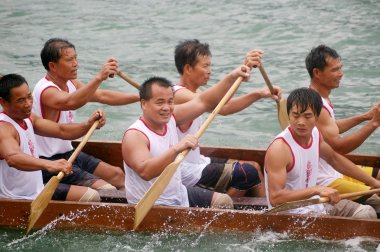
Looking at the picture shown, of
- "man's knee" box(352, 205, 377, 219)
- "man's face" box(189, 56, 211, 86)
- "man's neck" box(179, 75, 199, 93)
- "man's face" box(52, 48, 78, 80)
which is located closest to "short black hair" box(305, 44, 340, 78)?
"man's face" box(189, 56, 211, 86)

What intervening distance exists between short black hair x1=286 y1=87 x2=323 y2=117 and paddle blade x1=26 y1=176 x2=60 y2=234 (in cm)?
177

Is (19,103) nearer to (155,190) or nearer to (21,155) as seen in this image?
(21,155)

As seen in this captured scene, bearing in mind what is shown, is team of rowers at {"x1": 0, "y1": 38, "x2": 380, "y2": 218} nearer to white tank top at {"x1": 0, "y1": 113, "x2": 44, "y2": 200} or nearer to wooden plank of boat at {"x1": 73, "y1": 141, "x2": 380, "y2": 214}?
white tank top at {"x1": 0, "y1": 113, "x2": 44, "y2": 200}

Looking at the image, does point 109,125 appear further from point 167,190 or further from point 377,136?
point 167,190

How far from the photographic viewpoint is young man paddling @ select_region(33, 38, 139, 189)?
22.2 ft

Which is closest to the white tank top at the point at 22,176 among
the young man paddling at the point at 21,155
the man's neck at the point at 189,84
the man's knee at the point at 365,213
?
the young man paddling at the point at 21,155

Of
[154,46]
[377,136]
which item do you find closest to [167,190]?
[377,136]

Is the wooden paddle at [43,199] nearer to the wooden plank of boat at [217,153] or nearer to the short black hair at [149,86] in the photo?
the short black hair at [149,86]

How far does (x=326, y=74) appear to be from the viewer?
22.3 ft

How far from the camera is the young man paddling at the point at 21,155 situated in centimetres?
613

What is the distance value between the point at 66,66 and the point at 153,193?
5.35ft

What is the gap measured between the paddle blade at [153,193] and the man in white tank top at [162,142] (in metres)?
0.08

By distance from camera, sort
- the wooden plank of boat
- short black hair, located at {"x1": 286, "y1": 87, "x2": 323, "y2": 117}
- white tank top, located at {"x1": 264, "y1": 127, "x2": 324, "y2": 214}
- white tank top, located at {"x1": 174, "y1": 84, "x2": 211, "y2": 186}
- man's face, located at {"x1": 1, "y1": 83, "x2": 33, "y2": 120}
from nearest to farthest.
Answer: short black hair, located at {"x1": 286, "y1": 87, "x2": 323, "y2": 117}
white tank top, located at {"x1": 264, "y1": 127, "x2": 324, "y2": 214}
man's face, located at {"x1": 1, "y1": 83, "x2": 33, "y2": 120}
white tank top, located at {"x1": 174, "y1": 84, "x2": 211, "y2": 186}
the wooden plank of boat

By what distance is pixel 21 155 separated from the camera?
6129 millimetres
